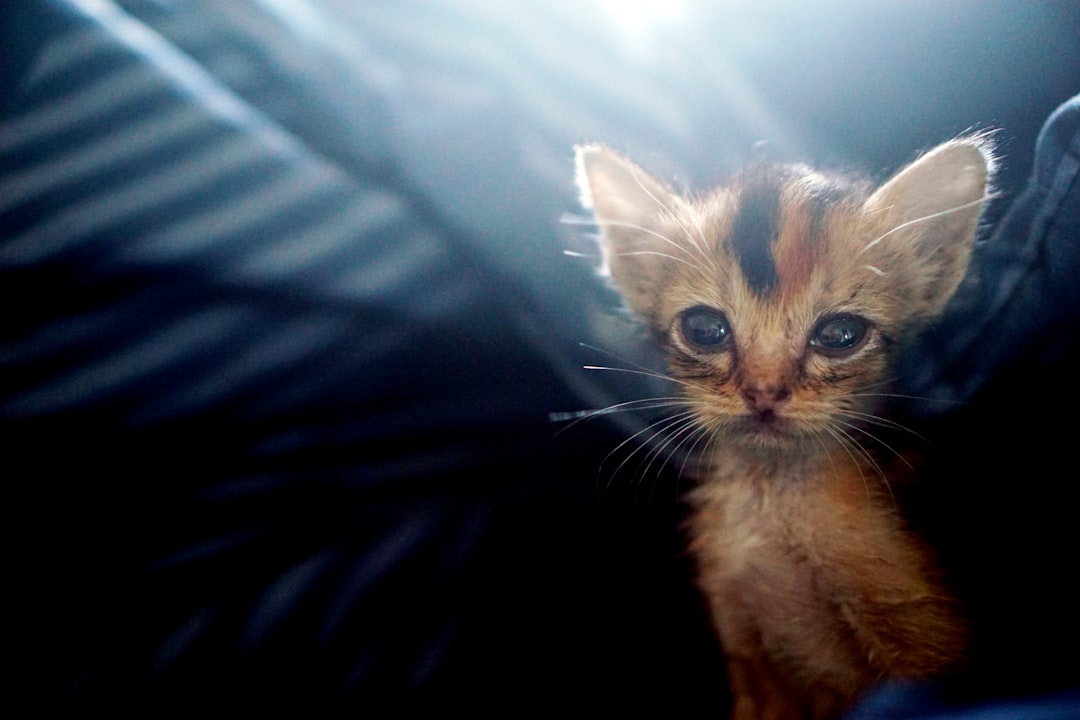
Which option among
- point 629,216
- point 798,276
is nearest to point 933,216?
point 798,276

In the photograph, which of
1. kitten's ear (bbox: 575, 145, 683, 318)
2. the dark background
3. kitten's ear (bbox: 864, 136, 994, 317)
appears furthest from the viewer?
kitten's ear (bbox: 575, 145, 683, 318)

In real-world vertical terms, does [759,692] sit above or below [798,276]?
below

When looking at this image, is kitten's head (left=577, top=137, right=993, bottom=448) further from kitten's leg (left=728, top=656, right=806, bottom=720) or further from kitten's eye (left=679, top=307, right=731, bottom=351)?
kitten's leg (left=728, top=656, right=806, bottom=720)

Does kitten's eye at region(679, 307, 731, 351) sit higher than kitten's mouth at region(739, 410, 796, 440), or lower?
higher

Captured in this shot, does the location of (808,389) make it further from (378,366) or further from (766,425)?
(378,366)

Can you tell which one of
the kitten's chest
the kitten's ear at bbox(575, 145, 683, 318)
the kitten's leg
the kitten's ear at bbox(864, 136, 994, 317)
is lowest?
the kitten's leg

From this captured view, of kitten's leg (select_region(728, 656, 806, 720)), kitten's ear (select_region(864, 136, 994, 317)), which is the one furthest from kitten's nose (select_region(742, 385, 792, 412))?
→ kitten's leg (select_region(728, 656, 806, 720))
